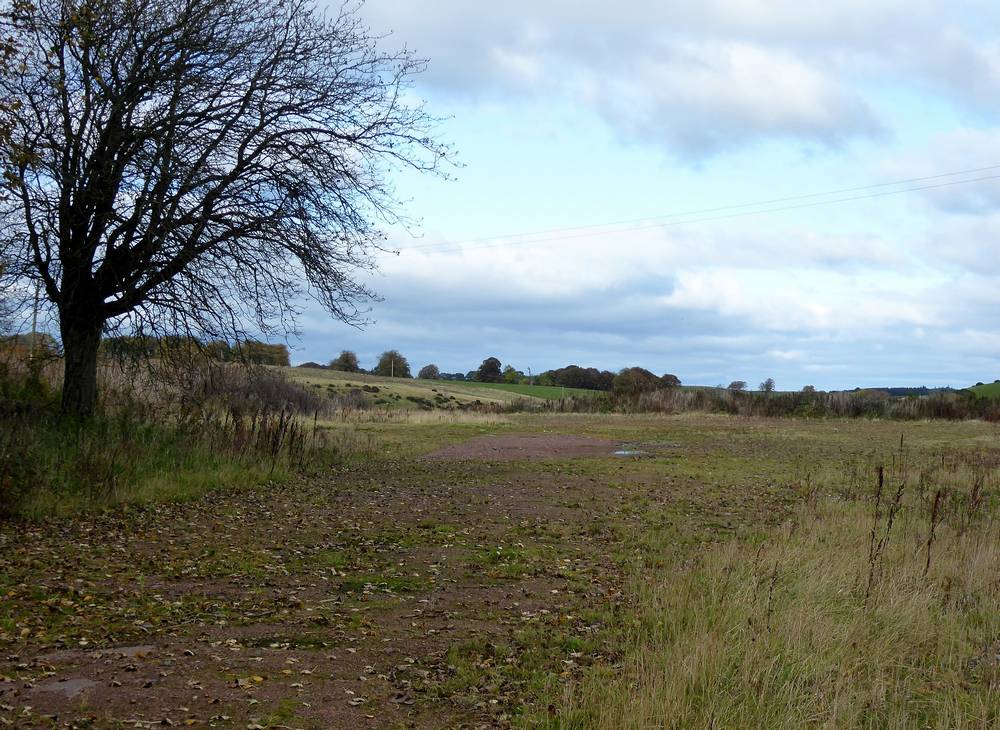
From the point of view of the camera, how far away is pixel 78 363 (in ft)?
49.1

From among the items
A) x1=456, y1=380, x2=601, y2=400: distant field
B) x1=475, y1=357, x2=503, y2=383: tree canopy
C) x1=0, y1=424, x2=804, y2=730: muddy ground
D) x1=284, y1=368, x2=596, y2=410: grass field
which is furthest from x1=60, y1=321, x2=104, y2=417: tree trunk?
x1=475, y1=357, x2=503, y2=383: tree canopy

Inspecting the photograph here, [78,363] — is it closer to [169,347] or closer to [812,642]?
[169,347]

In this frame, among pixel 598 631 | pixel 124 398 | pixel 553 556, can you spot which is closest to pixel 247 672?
pixel 598 631

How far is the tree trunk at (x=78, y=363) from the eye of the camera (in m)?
14.9

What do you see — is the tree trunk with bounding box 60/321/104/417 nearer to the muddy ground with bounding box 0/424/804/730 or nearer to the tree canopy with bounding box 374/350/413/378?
the muddy ground with bounding box 0/424/804/730

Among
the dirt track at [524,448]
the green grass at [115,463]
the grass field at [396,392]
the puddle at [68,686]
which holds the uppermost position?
the grass field at [396,392]

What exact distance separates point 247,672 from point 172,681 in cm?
48

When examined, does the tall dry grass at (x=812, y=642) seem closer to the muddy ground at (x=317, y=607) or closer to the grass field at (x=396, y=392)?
the muddy ground at (x=317, y=607)

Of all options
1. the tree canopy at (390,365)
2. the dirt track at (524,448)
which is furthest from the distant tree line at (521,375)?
the dirt track at (524,448)

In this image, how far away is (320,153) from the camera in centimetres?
1569

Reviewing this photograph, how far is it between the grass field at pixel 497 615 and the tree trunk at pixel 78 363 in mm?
3651

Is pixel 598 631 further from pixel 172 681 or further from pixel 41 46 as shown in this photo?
pixel 41 46

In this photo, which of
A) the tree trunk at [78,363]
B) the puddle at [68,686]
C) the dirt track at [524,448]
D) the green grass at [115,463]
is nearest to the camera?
the puddle at [68,686]

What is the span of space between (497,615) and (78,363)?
10734 millimetres
